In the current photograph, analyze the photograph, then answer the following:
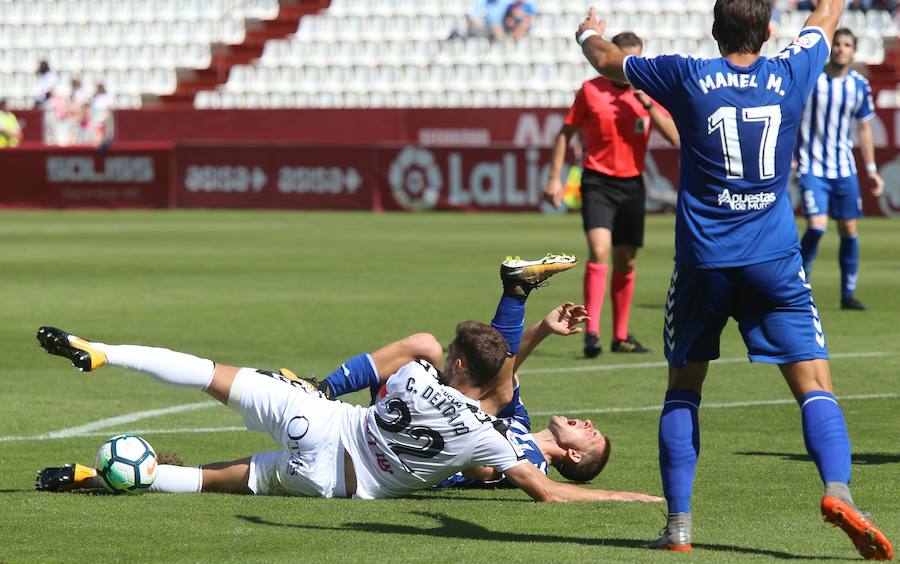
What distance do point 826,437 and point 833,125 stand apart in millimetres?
9963

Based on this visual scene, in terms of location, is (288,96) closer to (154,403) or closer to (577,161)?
(577,161)

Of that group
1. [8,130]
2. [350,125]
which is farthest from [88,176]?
[350,125]

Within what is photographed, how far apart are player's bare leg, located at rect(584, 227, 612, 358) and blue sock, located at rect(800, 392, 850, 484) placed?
6.30 metres

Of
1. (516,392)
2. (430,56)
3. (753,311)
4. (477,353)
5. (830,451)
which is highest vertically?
(430,56)

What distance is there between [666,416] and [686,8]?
3089 cm

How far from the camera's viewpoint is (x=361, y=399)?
988cm

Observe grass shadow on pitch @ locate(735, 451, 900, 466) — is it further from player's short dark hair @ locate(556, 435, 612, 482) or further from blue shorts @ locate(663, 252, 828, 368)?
blue shorts @ locate(663, 252, 828, 368)

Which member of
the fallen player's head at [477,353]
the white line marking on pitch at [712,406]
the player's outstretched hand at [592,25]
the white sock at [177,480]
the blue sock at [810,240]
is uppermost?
the player's outstretched hand at [592,25]

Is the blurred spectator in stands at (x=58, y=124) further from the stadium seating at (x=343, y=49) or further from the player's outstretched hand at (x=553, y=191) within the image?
the player's outstretched hand at (x=553, y=191)

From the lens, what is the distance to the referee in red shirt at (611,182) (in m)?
12.0

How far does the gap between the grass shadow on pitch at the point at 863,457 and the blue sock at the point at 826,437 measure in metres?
2.01

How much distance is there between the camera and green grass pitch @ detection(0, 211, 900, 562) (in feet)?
19.2

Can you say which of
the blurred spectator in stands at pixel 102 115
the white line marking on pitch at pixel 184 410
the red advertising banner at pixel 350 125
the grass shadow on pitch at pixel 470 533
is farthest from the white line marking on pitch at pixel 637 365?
the blurred spectator in stands at pixel 102 115

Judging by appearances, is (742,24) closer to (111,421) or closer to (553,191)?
(111,421)
